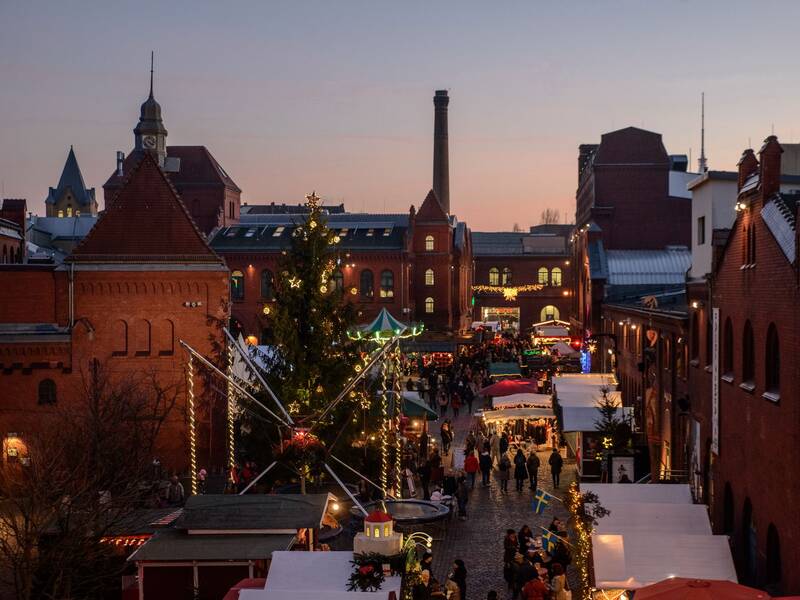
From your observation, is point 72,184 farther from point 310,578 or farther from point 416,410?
point 310,578

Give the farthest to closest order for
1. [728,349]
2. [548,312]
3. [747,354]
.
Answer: [548,312] < [728,349] < [747,354]

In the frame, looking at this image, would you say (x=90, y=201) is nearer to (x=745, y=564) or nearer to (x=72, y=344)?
(x=72, y=344)

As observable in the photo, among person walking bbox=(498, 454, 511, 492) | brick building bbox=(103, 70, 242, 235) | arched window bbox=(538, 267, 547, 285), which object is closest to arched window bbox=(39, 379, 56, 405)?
person walking bbox=(498, 454, 511, 492)

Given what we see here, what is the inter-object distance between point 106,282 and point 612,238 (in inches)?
1220

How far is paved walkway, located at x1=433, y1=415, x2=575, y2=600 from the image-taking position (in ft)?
69.6

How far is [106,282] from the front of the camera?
35875mm

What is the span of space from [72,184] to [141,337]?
114993mm

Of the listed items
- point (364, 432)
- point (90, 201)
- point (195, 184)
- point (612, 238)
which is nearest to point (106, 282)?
point (364, 432)

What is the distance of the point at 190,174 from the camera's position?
83938 millimetres

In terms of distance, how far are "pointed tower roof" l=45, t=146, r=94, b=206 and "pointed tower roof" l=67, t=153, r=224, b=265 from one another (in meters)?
111

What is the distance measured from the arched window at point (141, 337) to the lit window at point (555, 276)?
223 feet

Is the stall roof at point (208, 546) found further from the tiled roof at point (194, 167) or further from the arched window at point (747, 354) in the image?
the tiled roof at point (194, 167)

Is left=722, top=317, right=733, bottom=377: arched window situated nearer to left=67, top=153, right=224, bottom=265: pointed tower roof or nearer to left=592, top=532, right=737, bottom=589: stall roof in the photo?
left=592, top=532, right=737, bottom=589: stall roof

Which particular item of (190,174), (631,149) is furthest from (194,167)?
(631,149)
